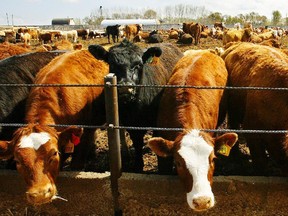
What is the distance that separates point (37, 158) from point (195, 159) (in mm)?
1456

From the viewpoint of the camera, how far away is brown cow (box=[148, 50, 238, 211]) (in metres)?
3.13

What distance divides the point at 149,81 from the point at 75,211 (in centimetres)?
212

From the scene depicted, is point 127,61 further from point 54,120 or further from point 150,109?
point 54,120

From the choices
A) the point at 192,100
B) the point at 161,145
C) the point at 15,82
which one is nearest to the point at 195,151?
the point at 161,145

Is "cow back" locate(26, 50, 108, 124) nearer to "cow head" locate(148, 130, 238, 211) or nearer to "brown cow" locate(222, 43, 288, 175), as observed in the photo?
"cow head" locate(148, 130, 238, 211)

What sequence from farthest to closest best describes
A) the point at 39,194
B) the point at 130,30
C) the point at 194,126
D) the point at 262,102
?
the point at 130,30 → the point at 262,102 → the point at 194,126 → the point at 39,194

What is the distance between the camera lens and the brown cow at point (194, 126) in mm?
3133

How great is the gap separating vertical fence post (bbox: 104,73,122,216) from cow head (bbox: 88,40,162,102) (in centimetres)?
80

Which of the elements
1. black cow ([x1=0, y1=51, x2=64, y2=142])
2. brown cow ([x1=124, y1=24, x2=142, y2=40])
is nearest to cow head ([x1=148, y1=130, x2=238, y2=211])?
black cow ([x1=0, y1=51, x2=64, y2=142])

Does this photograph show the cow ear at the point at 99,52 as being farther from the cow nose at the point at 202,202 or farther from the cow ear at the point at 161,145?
the cow nose at the point at 202,202

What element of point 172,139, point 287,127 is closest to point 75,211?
point 172,139

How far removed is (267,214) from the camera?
372cm

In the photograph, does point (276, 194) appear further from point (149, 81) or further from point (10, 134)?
point (10, 134)

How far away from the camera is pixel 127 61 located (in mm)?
4621
